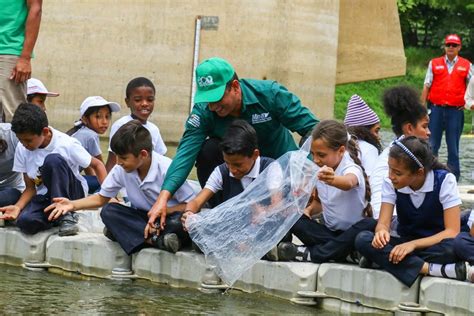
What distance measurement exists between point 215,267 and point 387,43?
12736mm

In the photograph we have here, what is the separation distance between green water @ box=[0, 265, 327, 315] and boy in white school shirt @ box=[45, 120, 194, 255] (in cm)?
25

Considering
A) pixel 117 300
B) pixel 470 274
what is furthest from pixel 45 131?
pixel 470 274

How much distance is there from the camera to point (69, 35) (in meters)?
15.4

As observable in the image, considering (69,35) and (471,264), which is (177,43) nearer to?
(69,35)

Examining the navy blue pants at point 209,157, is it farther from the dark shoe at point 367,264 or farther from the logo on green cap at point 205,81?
the dark shoe at point 367,264

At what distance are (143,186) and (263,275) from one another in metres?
0.97

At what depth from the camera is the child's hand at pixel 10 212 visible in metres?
7.20

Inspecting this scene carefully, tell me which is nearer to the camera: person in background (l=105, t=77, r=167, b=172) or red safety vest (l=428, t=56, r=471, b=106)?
person in background (l=105, t=77, r=167, b=172)

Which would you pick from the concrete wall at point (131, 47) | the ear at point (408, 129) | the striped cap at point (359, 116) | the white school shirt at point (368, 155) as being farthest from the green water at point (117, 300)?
the concrete wall at point (131, 47)

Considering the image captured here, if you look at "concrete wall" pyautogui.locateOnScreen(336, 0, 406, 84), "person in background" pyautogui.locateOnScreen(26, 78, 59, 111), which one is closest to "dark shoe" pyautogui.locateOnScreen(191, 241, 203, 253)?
"person in background" pyautogui.locateOnScreen(26, 78, 59, 111)

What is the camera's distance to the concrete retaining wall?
5.64 meters

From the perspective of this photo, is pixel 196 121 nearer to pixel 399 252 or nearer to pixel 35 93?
pixel 399 252

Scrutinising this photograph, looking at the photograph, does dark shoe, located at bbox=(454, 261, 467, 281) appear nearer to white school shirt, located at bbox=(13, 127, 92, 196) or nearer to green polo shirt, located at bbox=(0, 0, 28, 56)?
white school shirt, located at bbox=(13, 127, 92, 196)

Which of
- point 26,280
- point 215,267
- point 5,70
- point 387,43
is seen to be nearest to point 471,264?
point 215,267
